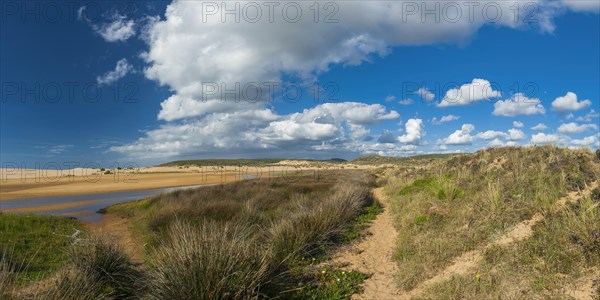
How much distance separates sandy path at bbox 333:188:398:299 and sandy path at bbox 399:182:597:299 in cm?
57

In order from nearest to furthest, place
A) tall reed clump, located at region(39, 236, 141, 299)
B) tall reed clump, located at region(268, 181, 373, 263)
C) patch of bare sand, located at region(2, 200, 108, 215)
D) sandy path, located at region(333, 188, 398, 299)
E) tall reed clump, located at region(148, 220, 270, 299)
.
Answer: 1. tall reed clump, located at region(148, 220, 270, 299)
2. tall reed clump, located at region(39, 236, 141, 299)
3. sandy path, located at region(333, 188, 398, 299)
4. tall reed clump, located at region(268, 181, 373, 263)
5. patch of bare sand, located at region(2, 200, 108, 215)

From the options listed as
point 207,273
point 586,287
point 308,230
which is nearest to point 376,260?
point 308,230

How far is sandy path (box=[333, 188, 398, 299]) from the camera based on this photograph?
22.5 ft

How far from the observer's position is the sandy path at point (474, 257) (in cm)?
653

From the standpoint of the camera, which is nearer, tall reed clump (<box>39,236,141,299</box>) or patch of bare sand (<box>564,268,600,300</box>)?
patch of bare sand (<box>564,268,600,300</box>)

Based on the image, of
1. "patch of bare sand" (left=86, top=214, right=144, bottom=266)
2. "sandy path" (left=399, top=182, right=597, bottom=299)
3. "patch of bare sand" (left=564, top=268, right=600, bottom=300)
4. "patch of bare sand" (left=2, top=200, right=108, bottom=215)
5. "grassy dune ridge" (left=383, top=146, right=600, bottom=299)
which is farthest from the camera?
"patch of bare sand" (left=2, top=200, right=108, bottom=215)

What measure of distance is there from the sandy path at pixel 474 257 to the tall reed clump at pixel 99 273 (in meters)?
5.76

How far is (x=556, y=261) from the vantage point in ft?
19.6

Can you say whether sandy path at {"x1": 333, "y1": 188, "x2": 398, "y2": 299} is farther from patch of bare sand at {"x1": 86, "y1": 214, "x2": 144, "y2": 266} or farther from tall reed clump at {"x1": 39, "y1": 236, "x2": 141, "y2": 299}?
patch of bare sand at {"x1": 86, "y1": 214, "x2": 144, "y2": 266}

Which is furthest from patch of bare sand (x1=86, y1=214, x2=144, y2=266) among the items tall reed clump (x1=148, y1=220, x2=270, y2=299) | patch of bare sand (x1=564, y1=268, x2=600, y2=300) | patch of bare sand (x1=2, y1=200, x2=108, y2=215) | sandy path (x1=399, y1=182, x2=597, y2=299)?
patch of bare sand (x1=564, y1=268, x2=600, y2=300)

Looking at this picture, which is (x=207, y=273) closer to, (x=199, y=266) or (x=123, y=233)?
(x=199, y=266)

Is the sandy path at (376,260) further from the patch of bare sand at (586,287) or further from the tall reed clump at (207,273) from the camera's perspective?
the patch of bare sand at (586,287)

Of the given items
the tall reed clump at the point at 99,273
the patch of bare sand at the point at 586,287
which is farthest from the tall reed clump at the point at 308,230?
the patch of bare sand at the point at 586,287

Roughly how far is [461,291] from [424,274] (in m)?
1.14
